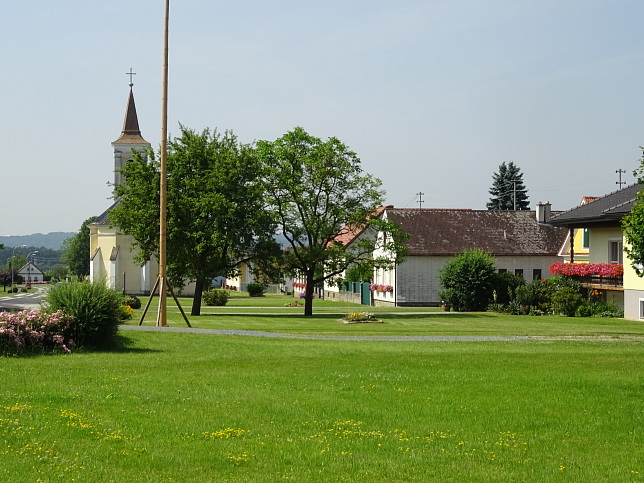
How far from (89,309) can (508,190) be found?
87164mm

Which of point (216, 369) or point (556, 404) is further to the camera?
point (216, 369)

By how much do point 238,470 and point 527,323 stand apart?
30.4 meters

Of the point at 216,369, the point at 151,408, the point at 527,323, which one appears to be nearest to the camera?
the point at 151,408

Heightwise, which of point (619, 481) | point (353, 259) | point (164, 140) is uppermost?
point (164, 140)

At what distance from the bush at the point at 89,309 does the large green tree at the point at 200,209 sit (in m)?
22.0

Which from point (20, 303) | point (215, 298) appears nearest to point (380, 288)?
point (215, 298)

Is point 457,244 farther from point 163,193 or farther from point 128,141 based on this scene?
point 128,141

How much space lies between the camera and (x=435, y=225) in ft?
209

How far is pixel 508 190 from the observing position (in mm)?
103062

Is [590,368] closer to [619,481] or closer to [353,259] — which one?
[619,481]

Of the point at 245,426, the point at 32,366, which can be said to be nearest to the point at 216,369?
the point at 32,366

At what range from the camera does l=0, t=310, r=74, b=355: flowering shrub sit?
64.8 ft

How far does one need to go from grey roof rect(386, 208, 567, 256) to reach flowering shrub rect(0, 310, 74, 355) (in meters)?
42.1

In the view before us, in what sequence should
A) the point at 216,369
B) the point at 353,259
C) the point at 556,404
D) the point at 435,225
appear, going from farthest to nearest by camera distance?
the point at 435,225, the point at 353,259, the point at 216,369, the point at 556,404
